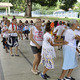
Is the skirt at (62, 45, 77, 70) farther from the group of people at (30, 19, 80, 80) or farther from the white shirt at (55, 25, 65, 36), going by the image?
the white shirt at (55, 25, 65, 36)

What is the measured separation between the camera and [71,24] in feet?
13.2

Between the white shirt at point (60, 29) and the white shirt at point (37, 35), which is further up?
the white shirt at point (37, 35)

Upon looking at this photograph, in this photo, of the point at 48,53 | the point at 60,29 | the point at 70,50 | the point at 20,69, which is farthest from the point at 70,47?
the point at 60,29

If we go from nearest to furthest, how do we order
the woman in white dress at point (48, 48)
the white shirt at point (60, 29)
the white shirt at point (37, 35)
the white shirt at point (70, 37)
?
the white shirt at point (70, 37)
the woman in white dress at point (48, 48)
the white shirt at point (37, 35)
the white shirt at point (60, 29)

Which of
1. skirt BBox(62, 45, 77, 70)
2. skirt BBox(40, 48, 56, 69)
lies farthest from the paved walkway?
skirt BBox(62, 45, 77, 70)

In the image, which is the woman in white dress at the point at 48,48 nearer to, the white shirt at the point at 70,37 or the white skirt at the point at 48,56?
the white skirt at the point at 48,56

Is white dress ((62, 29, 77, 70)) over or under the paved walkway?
over

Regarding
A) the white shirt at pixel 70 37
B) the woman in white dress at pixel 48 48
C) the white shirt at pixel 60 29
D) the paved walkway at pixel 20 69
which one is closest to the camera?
the white shirt at pixel 70 37

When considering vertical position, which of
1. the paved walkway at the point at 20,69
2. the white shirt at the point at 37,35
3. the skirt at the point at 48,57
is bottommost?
the paved walkway at the point at 20,69

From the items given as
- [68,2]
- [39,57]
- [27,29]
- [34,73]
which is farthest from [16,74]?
[68,2]

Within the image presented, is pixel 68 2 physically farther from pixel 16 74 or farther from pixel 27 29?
pixel 16 74

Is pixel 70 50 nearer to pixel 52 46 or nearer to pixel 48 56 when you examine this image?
pixel 52 46

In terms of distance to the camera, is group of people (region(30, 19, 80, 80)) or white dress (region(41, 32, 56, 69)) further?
white dress (region(41, 32, 56, 69))

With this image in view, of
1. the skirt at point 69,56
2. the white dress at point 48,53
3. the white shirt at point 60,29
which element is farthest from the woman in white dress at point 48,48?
the white shirt at point 60,29
